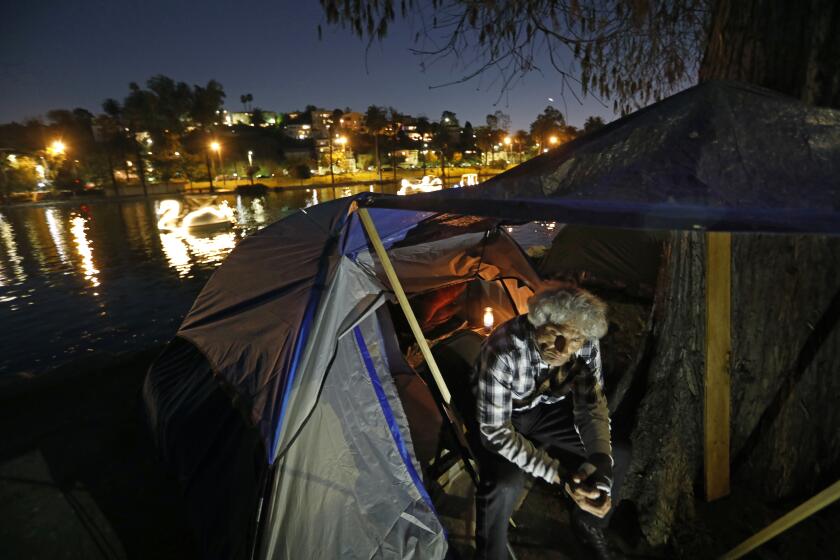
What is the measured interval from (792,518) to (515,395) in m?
1.43

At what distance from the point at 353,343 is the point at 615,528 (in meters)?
2.21

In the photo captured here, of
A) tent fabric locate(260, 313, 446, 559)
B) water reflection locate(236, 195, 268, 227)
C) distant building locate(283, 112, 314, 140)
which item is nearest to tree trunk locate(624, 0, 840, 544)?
tent fabric locate(260, 313, 446, 559)

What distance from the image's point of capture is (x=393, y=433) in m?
2.75

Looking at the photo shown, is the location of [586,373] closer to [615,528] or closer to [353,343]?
[615,528]

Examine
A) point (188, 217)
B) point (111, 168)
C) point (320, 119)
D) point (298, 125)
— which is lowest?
point (188, 217)

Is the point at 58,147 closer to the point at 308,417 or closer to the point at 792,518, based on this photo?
the point at 308,417

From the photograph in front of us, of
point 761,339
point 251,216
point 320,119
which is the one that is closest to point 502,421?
point 761,339

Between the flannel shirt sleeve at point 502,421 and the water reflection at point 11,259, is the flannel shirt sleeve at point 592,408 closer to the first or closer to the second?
the flannel shirt sleeve at point 502,421

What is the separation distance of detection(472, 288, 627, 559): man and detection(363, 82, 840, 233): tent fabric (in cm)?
85

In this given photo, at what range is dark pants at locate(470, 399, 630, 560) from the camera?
2459 millimetres

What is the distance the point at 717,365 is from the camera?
256cm

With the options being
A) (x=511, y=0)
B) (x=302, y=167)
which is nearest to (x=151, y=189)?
(x=302, y=167)

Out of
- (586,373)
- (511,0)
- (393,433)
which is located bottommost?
(393,433)

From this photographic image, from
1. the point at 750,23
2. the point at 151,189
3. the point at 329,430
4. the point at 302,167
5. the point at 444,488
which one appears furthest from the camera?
the point at 302,167
